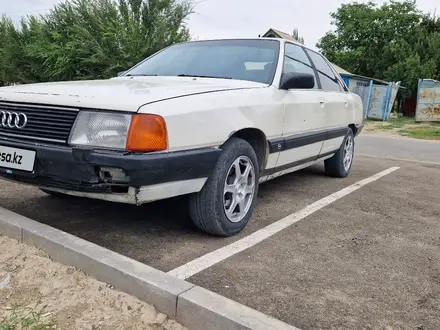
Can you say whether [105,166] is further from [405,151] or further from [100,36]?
[100,36]

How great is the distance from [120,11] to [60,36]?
119 inches

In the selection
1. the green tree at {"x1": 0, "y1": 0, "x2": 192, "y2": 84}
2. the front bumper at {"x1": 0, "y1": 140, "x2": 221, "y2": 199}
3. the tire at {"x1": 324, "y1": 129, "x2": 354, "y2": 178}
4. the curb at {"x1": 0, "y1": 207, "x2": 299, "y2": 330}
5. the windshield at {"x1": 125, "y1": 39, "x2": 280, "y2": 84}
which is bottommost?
the curb at {"x1": 0, "y1": 207, "x2": 299, "y2": 330}

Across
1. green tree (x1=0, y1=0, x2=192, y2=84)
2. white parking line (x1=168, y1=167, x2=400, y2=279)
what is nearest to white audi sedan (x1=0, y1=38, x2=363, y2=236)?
white parking line (x1=168, y1=167, x2=400, y2=279)

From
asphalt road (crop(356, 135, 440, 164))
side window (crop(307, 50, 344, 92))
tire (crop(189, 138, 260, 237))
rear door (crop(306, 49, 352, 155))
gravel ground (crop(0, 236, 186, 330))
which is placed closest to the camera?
A: gravel ground (crop(0, 236, 186, 330))

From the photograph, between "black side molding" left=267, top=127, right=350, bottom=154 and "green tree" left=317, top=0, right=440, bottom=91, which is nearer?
"black side molding" left=267, top=127, right=350, bottom=154

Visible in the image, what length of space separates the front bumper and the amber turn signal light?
0.15 ft

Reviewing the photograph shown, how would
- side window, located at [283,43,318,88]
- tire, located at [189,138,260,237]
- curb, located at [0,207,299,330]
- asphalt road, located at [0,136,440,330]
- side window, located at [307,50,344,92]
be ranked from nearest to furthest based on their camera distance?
curb, located at [0,207,299,330] → asphalt road, located at [0,136,440,330] → tire, located at [189,138,260,237] → side window, located at [283,43,318,88] → side window, located at [307,50,344,92]

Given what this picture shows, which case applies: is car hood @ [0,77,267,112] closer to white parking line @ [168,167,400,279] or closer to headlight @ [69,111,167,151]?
headlight @ [69,111,167,151]

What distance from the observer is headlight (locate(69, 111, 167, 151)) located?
247cm

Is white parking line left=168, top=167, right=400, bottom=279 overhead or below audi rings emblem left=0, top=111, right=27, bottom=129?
below

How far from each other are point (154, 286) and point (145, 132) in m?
0.85

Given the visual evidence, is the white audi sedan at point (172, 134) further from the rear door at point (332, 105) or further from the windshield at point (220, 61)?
the rear door at point (332, 105)

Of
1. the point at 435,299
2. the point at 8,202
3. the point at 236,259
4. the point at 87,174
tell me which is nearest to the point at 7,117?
the point at 87,174

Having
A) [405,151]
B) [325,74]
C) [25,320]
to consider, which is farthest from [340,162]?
[405,151]
